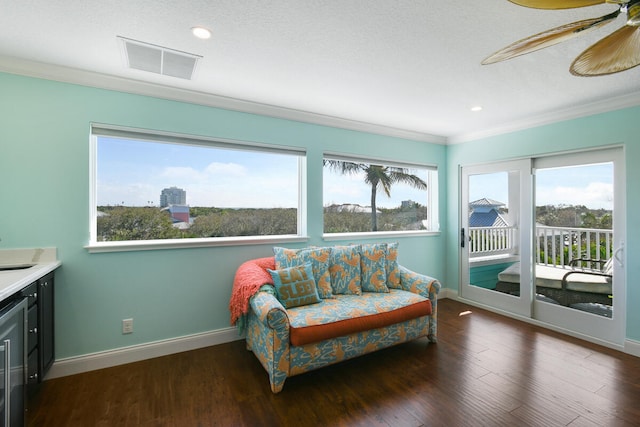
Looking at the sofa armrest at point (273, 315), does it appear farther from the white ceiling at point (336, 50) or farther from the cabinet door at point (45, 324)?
the white ceiling at point (336, 50)

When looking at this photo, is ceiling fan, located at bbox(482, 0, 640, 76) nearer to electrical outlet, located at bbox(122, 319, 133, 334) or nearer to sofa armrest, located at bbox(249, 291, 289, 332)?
sofa armrest, located at bbox(249, 291, 289, 332)

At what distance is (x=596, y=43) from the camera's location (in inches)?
52.8

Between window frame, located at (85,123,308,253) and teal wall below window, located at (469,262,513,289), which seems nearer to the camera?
window frame, located at (85,123,308,253)

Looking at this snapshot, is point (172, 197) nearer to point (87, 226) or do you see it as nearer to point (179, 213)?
point (179, 213)

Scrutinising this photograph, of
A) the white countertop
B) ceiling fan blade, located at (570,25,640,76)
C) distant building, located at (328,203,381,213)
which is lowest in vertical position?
the white countertop

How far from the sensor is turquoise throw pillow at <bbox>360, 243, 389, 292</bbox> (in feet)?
10.5

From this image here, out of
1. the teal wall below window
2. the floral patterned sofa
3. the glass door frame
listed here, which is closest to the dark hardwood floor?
the floral patterned sofa

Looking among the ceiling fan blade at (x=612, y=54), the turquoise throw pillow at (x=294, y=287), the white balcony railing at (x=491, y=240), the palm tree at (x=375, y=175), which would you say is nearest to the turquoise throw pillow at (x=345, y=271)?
the turquoise throw pillow at (x=294, y=287)

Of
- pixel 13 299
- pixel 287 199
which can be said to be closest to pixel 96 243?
pixel 13 299

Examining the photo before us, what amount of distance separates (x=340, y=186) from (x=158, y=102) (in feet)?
7.40

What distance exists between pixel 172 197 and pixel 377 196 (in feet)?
8.72

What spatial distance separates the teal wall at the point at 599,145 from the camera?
2.87 m

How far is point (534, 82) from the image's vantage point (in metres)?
2.63

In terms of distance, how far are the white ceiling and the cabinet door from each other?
66.0 inches
